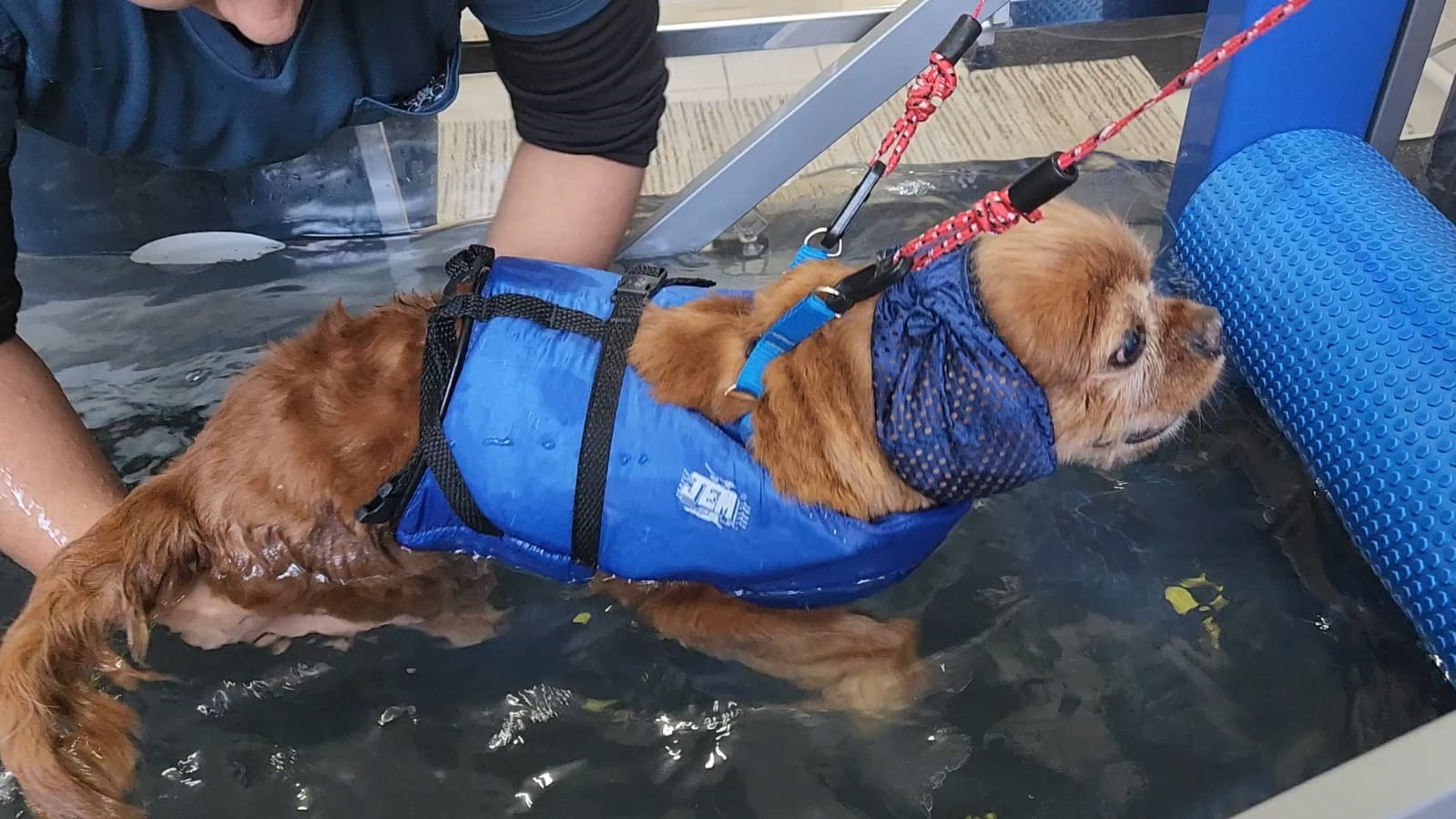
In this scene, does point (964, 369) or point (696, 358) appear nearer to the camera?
point (964, 369)

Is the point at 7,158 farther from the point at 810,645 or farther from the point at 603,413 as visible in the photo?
the point at 810,645

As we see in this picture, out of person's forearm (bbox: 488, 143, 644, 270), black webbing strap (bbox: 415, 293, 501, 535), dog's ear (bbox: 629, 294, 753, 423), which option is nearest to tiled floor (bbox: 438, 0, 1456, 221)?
person's forearm (bbox: 488, 143, 644, 270)

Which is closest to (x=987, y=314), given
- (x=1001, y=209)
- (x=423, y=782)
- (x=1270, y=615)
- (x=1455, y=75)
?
(x=1001, y=209)

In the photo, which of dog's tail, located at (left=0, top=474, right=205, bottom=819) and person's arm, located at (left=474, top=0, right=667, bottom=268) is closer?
dog's tail, located at (left=0, top=474, right=205, bottom=819)

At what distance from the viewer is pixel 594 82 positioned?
176cm

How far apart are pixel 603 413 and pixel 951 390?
443 mm

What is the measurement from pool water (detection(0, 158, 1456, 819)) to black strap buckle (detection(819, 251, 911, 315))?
2.23ft

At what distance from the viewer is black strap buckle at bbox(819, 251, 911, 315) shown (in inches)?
47.0

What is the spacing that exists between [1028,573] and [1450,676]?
1.96 feet

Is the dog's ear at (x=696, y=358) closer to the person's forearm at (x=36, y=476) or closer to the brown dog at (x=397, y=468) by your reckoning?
the brown dog at (x=397, y=468)

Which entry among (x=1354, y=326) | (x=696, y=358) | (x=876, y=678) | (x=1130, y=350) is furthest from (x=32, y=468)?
(x=1354, y=326)

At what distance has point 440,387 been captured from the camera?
1.41 meters

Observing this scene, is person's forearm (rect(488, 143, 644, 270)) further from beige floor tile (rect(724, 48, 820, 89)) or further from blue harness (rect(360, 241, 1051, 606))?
beige floor tile (rect(724, 48, 820, 89))

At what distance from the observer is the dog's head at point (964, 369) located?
121cm
